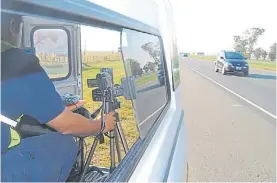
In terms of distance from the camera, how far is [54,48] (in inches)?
169

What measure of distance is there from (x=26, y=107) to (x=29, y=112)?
0.02 metres

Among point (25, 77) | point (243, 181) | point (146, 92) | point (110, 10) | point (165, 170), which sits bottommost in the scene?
point (243, 181)

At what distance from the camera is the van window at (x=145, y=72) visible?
1.99 meters

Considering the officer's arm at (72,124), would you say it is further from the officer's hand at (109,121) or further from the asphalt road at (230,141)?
the asphalt road at (230,141)

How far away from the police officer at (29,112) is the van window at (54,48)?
2456mm

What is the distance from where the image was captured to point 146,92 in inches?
93.5

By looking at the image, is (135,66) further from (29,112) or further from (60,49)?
(60,49)

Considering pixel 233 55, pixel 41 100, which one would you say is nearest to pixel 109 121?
pixel 41 100

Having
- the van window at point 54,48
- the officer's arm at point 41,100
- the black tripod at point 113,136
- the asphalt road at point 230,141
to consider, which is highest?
A: the van window at point 54,48

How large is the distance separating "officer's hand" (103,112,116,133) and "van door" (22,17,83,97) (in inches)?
86.9

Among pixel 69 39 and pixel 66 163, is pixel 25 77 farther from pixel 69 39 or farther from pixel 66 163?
pixel 69 39

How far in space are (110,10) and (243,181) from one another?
4.01 metres

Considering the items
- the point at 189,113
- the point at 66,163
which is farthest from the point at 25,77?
the point at 189,113

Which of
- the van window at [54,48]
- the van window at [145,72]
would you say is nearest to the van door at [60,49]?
the van window at [54,48]
